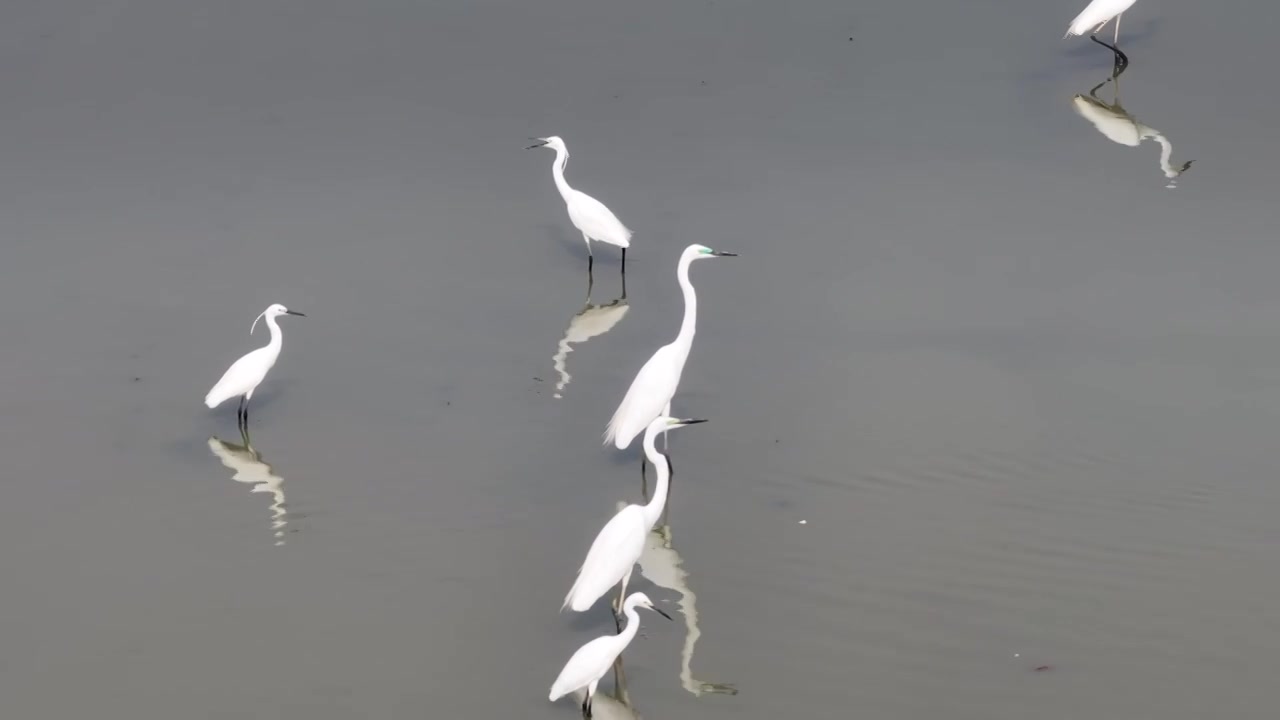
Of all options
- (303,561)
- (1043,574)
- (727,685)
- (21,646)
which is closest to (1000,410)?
(1043,574)

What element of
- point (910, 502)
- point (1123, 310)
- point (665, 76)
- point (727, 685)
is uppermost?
point (665, 76)

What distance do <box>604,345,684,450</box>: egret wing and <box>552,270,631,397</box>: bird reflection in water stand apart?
0.82 metres

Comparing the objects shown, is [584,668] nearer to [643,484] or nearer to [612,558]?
[612,558]

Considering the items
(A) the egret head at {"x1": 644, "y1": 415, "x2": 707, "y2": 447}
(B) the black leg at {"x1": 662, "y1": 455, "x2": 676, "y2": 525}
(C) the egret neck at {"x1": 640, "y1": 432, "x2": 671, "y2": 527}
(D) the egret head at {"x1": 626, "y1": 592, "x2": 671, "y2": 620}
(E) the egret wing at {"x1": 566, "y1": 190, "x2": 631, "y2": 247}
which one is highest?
(E) the egret wing at {"x1": 566, "y1": 190, "x2": 631, "y2": 247}

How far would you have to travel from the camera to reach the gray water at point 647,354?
5.14 meters

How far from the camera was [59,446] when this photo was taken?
662cm

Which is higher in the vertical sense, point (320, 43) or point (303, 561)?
point (320, 43)

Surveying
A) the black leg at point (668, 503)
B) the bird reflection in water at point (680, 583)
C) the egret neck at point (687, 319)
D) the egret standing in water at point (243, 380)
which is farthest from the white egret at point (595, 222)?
the bird reflection in water at point (680, 583)

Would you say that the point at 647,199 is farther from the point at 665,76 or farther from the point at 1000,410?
the point at 1000,410

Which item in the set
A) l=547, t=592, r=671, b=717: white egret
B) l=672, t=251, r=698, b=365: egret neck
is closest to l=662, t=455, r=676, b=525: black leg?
l=672, t=251, r=698, b=365: egret neck

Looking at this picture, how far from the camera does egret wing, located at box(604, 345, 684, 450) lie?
6.41m

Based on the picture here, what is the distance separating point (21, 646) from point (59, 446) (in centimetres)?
154

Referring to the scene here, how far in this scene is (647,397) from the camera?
254 inches

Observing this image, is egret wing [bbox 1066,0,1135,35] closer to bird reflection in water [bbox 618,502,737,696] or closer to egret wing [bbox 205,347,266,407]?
bird reflection in water [bbox 618,502,737,696]
